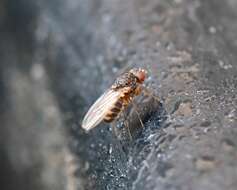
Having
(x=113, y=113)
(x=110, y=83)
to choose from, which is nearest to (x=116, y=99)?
(x=113, y=113)

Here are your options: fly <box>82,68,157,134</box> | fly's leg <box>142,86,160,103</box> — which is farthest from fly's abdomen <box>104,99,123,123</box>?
fly's leg <box>142,86,160,103</box>

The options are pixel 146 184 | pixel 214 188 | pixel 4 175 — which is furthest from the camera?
pixel 4 175

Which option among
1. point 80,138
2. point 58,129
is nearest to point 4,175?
point 58,129

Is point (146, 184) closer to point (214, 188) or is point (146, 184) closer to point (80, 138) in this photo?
point (214, 188)

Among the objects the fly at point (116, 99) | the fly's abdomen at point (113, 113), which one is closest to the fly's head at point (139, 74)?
the fly at point (116, 99)

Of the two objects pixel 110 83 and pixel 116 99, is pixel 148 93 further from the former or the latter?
pixel 110 83

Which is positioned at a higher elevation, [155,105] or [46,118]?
[46,118]

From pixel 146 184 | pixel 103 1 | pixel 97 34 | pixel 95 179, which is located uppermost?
pixel 103 1
